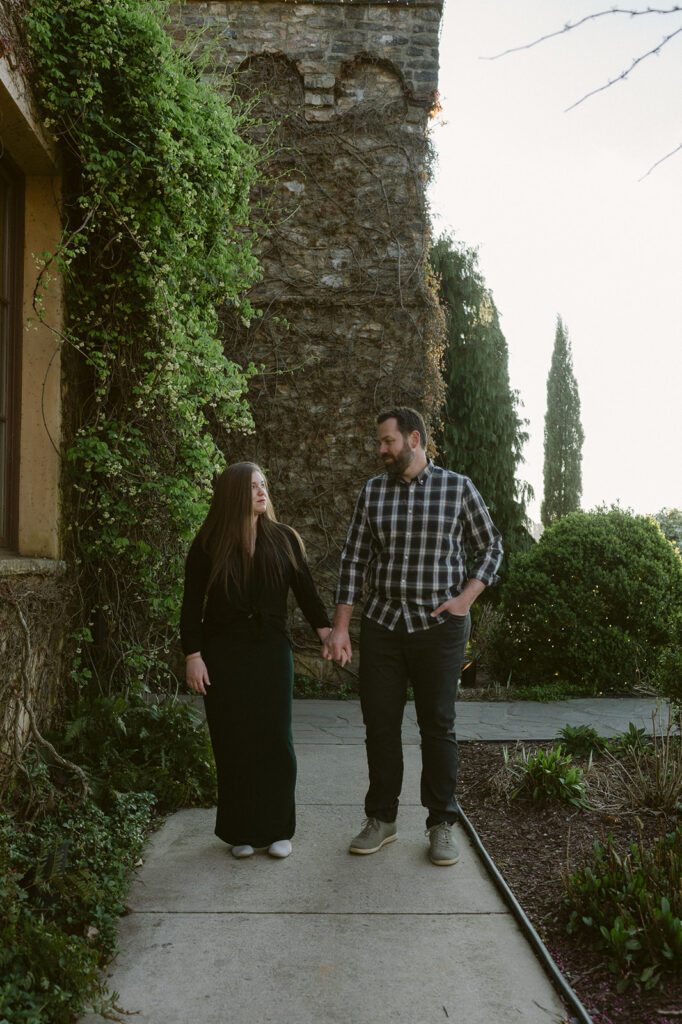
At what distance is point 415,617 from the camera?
3.70 metres

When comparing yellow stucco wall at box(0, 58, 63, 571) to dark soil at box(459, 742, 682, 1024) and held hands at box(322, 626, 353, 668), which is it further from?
dark soil at box(459, 742, 682, 1024)

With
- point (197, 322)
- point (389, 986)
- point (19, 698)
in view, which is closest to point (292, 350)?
point (197, 322)

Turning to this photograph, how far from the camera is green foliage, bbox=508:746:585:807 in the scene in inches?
165

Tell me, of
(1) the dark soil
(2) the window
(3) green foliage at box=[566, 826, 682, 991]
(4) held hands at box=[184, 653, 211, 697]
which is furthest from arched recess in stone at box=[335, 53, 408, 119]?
(3) green foliage at box=[566, 826, 682, 991]

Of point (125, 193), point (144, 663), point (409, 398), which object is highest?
point (125, 193)

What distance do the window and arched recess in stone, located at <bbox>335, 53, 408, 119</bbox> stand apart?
4.46m

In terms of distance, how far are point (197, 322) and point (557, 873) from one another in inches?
137

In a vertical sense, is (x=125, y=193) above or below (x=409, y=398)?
above

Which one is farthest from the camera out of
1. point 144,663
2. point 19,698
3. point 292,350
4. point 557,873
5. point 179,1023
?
point 292,350

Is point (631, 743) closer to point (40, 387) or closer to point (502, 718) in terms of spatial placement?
point (502, 718)

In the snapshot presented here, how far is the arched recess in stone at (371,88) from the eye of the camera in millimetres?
7832

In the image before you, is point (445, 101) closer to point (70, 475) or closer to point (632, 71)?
point (70, 475)

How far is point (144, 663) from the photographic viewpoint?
4.88 meters

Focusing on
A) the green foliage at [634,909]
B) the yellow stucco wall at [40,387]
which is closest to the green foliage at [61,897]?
the yellow stucco wall at [40,387]
